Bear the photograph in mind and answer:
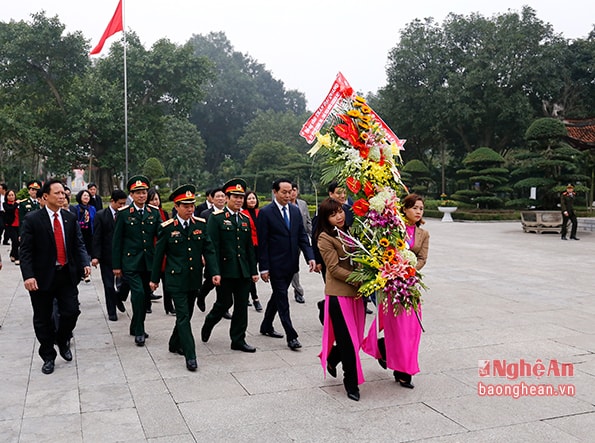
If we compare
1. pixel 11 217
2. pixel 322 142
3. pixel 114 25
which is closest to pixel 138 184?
pixel 322 142

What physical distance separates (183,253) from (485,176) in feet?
67.1

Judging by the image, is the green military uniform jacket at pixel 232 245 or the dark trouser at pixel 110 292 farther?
the dark trouser at pixel 110 292

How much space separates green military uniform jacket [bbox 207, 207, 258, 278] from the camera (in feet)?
16.4

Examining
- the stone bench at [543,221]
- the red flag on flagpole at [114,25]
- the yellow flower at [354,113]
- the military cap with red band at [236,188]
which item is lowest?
the stone bench at [543,221]

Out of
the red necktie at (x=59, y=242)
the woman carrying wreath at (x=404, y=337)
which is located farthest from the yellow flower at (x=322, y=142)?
the red necktie at (x=59, y=242)

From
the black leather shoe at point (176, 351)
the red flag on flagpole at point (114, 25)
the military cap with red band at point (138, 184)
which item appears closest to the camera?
the black leather shoe at point (176, 351)

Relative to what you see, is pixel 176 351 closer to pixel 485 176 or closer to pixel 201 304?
pixel 201 304

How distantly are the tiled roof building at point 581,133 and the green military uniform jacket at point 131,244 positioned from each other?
55.1ft

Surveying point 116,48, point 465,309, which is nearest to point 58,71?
point 116,48

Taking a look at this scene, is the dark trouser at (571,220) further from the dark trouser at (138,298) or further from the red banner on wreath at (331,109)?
the dark trouser at (138,298)

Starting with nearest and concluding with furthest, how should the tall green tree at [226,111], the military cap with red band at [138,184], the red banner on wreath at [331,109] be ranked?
the red banner on wreath at [331,109], the military cap with red band at [138,184], the tall green tree at [226,111]

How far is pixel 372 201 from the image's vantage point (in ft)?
13.0

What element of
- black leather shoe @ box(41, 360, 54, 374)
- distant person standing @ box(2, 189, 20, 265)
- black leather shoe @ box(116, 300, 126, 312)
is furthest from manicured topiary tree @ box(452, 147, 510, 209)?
black leather shoe @ box(41, 360, 54, 374)

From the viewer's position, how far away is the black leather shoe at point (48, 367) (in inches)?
177
